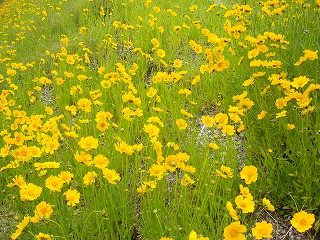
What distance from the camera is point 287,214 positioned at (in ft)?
6.39

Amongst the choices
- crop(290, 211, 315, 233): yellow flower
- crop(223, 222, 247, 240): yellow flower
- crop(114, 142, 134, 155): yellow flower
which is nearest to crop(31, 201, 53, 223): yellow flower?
crop(114, 142, 134, 155): yellow flower

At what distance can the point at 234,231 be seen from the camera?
4.26ft

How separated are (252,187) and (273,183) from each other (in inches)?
5.3

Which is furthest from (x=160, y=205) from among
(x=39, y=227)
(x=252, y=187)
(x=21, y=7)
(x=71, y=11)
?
(x=21, y=7)

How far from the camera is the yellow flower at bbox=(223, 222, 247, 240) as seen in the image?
4.22 feet

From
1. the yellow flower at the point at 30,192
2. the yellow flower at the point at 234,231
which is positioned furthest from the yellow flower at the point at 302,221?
the yellow flower at the point at 30,192

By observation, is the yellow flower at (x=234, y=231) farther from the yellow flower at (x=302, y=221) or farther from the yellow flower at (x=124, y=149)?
the yellow flower at (x=124, y=149)

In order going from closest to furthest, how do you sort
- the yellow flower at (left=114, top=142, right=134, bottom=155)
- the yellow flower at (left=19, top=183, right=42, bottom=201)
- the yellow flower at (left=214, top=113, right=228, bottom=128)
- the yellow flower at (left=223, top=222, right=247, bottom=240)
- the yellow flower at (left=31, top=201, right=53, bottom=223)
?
the yellow flower at (left=223, top=222, right=247, bottom=240), the yellow flower at (left=31, top=201, right=53, bottom=223), the yellow flower at (left=19, top=183, right=42, bottom=201), the yellow flower at (left=114, top=142, right=134, bottom=155), the yellow flower at (left=214, top=113, right=228, bottom=128)

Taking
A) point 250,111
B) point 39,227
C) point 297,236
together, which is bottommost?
point 297,236

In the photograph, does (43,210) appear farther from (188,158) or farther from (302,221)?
(302,221)

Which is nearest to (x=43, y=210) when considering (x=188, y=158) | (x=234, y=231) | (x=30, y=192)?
(x=30, y=192)

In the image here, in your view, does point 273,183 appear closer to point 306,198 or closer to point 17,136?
point 306,198

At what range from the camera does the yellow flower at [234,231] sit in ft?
4.22

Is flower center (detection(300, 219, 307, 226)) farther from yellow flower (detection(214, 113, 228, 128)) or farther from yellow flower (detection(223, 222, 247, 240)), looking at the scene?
yellow flower (detection(214, 113, 228, 128))
